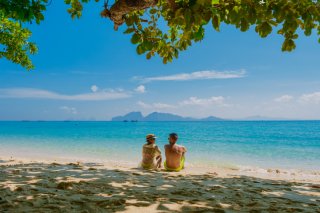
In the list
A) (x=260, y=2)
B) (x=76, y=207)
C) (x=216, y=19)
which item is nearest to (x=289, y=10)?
(x=260, y=2)

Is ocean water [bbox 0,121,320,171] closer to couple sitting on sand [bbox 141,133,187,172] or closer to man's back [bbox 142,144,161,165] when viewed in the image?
couple sitting on sand [bbox 141,133,187,172]

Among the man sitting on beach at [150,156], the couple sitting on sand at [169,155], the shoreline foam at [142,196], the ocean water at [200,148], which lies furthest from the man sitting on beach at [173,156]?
the ocean water at [200,148]

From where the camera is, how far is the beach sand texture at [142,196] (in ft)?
11.7

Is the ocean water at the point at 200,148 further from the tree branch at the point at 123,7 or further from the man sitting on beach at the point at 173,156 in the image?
the tree branch at the point at 123,7

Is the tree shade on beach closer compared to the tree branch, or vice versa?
the tree shade on beach

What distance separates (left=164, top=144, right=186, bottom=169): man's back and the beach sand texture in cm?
205

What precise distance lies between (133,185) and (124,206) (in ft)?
5.05

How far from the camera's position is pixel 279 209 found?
375 cm

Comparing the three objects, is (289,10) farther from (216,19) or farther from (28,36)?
(28,36)

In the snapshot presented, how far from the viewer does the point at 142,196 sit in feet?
13.9

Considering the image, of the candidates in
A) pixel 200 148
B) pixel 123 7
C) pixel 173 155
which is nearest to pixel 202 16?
pixel 123 7

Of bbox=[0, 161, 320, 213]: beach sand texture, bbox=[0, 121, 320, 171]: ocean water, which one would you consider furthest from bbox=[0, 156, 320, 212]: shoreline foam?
bbox=[0, 121, 320, 171]: ocean water

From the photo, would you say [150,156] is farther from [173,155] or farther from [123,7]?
[123,7]

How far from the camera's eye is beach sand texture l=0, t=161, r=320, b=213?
358 cm
